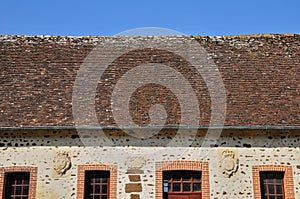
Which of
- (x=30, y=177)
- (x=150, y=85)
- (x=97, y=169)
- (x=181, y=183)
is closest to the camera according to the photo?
(x=30, y=177)

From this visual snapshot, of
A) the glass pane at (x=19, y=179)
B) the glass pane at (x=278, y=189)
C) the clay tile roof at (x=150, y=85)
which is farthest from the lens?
the clay tile roof at (x=150, y=85)

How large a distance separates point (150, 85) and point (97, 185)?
3.61 m

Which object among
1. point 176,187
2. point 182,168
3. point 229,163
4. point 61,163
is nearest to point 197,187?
point 176,187

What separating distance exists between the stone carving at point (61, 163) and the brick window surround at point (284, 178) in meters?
5.22

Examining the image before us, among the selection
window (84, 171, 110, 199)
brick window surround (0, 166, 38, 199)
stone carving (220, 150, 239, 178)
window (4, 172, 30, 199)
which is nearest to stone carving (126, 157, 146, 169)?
window (84, 171, 110, 199)

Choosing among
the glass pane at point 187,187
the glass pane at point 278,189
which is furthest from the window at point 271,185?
the glass pane at point 187,187

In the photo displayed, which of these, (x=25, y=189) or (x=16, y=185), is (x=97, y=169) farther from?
(x=16, y=185)

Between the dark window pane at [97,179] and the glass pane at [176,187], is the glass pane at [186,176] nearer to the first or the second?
the glass pane at [176,187]

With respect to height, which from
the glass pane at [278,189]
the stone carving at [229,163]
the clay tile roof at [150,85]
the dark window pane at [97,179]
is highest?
the clay tile roof at [150,85]

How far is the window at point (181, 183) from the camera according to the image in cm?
1186

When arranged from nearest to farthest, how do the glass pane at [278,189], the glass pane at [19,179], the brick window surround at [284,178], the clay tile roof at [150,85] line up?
the brick window surround at [284,178], the glass pane at [278,189], the glass pane at [19,179], the clay tile roof at [150,85]

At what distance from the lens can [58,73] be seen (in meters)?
14.0

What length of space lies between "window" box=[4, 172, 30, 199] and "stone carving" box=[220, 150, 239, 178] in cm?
554

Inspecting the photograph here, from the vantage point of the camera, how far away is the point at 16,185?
12.0 meters
